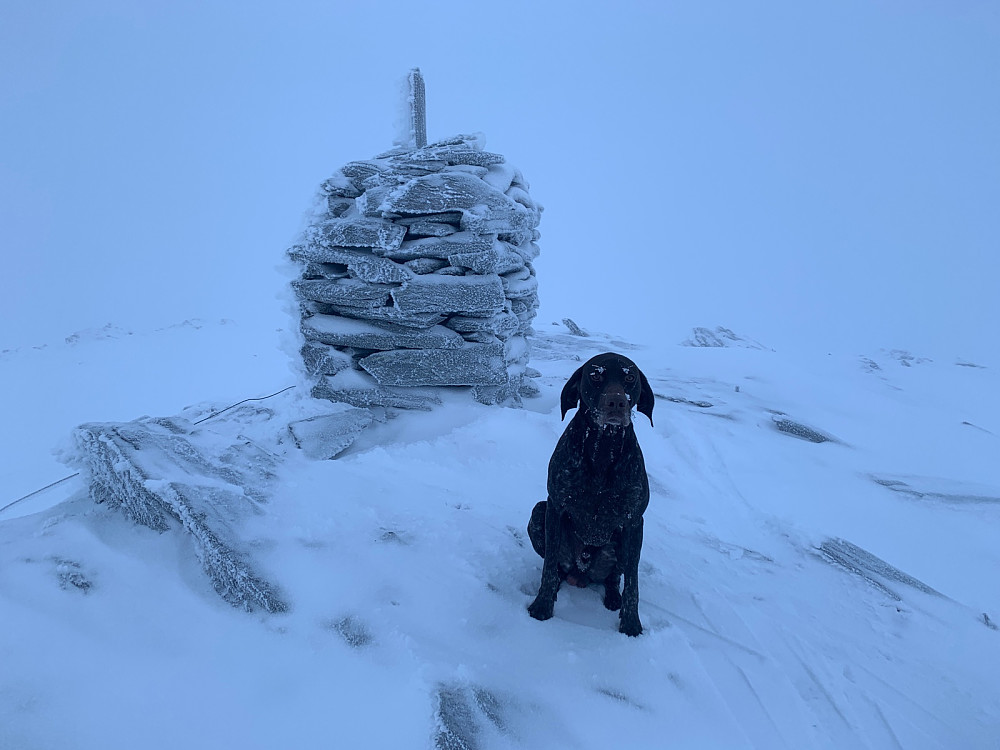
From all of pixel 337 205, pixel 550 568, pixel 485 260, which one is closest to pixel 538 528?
pixel 550 568

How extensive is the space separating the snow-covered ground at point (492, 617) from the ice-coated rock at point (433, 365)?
0.69 metres

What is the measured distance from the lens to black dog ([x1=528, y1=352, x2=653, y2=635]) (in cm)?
269

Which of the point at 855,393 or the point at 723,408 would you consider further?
the point at 855,393

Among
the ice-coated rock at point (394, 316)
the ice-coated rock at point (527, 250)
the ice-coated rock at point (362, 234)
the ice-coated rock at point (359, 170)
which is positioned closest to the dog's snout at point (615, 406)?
the ice-coated rock at point (394, 316)

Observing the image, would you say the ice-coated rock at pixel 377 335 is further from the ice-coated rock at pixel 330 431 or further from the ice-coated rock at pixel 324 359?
the ice-coated rock at pixel 330 431

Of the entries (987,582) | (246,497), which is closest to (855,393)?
(987,582)

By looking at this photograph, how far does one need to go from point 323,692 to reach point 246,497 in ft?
5.70

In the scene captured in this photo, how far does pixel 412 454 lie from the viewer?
536cm

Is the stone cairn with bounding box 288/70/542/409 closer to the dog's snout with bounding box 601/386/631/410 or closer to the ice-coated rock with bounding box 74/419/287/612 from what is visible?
the ice-coated rock with bounding box 74/419/287/612

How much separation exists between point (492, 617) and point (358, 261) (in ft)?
16.0

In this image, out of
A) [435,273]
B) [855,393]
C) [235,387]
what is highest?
[435,273]

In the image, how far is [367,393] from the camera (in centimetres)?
659

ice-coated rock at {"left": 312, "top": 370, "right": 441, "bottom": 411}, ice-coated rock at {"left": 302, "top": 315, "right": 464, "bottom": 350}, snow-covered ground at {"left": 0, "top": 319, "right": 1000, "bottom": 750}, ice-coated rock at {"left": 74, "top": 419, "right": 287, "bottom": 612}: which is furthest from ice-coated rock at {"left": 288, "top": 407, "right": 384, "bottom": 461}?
ice-coated rock at {"left": 74, "top": 419, "right": 287, "bottom": 612}

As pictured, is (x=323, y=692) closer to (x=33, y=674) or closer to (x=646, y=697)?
(x=33, y=674)
